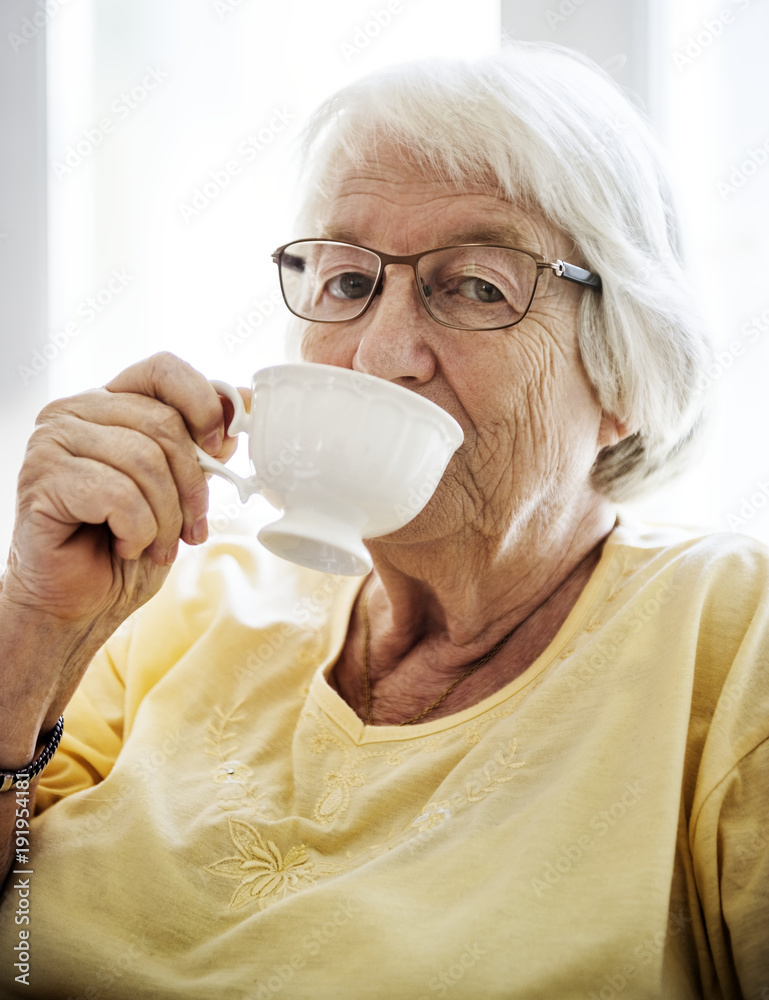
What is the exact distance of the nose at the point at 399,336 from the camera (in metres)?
1.20

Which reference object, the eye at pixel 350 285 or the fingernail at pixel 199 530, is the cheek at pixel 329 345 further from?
the fingernail at pixel 199 530

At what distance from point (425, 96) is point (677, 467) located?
2.44ft

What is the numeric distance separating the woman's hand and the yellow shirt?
0.23 metres

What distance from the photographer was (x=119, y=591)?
1.15 m

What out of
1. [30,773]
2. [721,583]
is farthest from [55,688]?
[721,583]

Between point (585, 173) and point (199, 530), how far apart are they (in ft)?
2.45

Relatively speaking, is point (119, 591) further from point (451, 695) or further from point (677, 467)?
point (677, 467)

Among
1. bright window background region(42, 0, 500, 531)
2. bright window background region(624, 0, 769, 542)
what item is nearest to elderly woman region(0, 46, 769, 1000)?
bright window background region(624, 0, 769, 542)

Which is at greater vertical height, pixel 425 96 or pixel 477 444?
pixel 425 96

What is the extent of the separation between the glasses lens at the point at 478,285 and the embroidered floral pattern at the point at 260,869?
0.74 metres

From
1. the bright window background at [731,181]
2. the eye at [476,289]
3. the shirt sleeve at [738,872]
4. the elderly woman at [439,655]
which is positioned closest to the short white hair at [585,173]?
the elderly woman at [439,655]

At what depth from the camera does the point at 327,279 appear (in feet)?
4.51

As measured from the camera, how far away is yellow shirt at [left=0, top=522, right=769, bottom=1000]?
92 cm

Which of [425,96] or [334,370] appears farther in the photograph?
[425,96]
